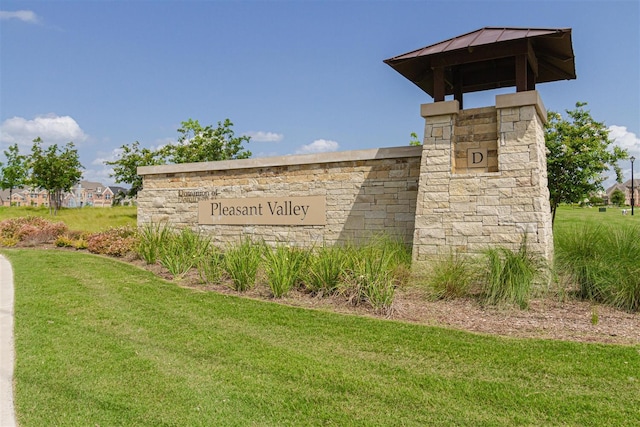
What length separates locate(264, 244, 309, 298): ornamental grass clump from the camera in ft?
24.2

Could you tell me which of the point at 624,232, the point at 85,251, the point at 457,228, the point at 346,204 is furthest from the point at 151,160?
the point at 624,232

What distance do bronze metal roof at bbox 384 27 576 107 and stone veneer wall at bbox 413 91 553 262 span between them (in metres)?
0.52

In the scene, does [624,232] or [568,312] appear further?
[624,232]

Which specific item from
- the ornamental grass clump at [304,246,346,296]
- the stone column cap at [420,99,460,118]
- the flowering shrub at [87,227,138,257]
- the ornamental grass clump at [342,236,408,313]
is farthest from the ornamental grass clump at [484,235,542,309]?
the flowering shrub at [87,227,138,257]

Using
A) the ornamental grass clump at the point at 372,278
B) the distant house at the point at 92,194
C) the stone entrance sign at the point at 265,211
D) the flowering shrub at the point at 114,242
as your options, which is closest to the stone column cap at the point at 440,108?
the ornamental grass clump at the point at 372,278

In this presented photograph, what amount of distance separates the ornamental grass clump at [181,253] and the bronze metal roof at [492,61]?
5.75m

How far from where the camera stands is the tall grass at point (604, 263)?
20.9 feet

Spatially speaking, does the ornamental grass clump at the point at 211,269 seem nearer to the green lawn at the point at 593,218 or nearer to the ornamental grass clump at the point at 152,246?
the ornamental grass clump at the point at 152,246

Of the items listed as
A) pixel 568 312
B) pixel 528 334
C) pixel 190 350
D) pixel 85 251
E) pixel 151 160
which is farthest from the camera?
pixel 151 160

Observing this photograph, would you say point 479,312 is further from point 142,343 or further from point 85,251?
point 85,251

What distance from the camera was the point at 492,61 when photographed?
962 cm

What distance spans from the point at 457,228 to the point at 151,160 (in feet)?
86.0

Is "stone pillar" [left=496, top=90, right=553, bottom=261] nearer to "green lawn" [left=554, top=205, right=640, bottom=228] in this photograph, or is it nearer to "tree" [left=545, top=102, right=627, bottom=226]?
"green lawn" [left=554, top=205, right=640, bottom=228]

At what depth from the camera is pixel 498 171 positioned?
27.3 ft
